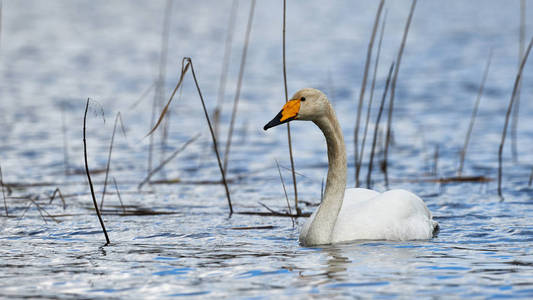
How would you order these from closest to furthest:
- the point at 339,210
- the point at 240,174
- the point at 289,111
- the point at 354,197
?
the point at 289,111
the point at 339,210
the point at 354,197
the point at 240,174

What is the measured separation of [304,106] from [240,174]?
216 inches

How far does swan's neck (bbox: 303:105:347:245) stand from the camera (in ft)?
24.6

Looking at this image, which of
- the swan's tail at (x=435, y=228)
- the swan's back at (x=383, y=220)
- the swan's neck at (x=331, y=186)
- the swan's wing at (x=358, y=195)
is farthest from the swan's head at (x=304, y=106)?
the swan's tail at (x=435, y=228)

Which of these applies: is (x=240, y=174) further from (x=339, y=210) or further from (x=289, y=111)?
(x=289, y=111)

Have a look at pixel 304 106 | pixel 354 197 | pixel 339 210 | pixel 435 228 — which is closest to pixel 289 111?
pixel 304 106

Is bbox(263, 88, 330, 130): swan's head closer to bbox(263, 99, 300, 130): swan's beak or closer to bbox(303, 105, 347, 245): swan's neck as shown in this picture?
bbox(263, 99, 300, 130): swan's beak

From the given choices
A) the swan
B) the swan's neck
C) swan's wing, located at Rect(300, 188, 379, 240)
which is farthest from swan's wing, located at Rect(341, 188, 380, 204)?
the swan's neck

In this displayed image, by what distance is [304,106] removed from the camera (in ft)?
23.6

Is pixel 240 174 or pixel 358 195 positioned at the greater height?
pixel 358 195

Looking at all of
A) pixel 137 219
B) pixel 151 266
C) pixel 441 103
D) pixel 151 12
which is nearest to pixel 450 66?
pixel 441 103

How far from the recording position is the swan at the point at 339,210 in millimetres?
7246

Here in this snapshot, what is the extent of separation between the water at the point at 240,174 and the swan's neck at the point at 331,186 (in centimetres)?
19

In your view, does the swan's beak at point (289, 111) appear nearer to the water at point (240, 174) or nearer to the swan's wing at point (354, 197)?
the water at point (240, 174)

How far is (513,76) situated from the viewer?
2309 cm
